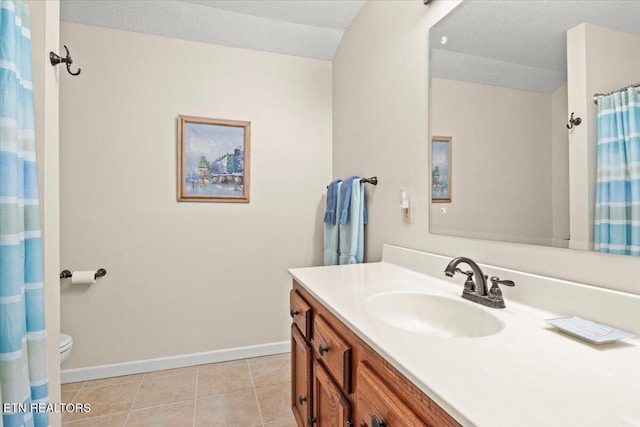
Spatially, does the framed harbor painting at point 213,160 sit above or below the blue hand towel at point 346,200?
above

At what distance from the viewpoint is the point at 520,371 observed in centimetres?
58

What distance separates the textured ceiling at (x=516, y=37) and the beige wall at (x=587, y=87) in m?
0.02

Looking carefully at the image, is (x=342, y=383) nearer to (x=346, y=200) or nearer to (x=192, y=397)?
(x=346, y=200)

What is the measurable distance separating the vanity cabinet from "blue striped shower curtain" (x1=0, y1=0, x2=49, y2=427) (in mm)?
879

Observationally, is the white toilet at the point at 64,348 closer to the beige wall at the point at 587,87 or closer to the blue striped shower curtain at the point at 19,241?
the blue striped shower curtain at the point at 19,241

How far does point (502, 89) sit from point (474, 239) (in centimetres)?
56

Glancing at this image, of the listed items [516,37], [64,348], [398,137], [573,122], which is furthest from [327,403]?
[64,348]

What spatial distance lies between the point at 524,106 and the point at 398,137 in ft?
2.27

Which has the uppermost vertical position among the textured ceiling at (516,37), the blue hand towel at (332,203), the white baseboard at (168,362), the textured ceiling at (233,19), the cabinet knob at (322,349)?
the textured ceiling at (233,19)

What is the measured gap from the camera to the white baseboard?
2055 millimetres

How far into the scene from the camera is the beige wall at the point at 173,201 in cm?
206

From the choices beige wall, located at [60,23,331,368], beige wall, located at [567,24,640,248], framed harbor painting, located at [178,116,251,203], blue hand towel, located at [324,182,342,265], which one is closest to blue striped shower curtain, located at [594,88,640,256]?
beige wall, located at [567,24,640,248]

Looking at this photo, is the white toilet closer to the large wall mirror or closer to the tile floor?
the tile floor

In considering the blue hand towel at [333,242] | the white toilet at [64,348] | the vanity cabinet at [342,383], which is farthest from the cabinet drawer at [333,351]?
the white toilet at [64,348]
